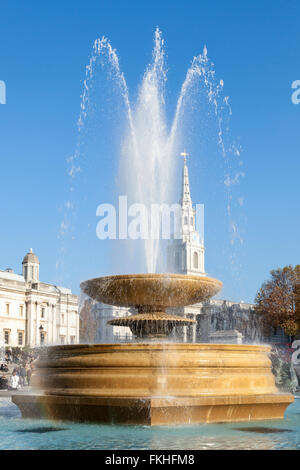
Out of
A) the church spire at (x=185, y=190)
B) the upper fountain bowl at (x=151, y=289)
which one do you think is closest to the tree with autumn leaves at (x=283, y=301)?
the church spire at (x=185, y=190)

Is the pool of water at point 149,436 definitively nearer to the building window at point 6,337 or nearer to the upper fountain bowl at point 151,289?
the upper fountain bowl at point 151,289

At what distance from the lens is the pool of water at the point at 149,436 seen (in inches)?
261

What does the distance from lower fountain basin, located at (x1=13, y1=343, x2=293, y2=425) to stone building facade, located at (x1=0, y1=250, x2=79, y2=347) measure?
56.2 meters

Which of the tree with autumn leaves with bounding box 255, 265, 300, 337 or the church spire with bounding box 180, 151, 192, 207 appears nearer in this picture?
the tree with autumn leaves with bounding box 255, 265, 300, 337

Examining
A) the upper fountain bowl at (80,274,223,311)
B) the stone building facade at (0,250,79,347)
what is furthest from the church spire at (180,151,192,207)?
the upper fountain bowl at (80,274,223,311)

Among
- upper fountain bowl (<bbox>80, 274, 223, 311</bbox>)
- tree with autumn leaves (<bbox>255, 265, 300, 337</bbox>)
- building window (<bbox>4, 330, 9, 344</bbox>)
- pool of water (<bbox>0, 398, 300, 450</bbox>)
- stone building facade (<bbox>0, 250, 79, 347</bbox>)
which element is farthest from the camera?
stone building facade (<bbox>0, 250, 79, 347</bbox>)

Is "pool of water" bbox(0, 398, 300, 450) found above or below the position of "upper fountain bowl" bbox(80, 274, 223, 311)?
below

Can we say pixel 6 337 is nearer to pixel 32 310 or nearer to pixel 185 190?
pixel 32 310

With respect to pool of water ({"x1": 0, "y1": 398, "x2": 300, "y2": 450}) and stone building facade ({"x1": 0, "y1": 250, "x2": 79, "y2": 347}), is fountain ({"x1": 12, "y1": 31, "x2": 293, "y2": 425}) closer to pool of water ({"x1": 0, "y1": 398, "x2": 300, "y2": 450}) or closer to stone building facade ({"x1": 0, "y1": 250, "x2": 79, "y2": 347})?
pool of water ({"x1": 0, "y1": 398, "x2": 300, "y2": 450})

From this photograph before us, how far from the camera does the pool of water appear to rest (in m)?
6.63

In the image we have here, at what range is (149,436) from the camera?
7.19 m

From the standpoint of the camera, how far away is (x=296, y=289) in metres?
52.7

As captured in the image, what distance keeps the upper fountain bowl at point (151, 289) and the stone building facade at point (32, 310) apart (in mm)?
54049
